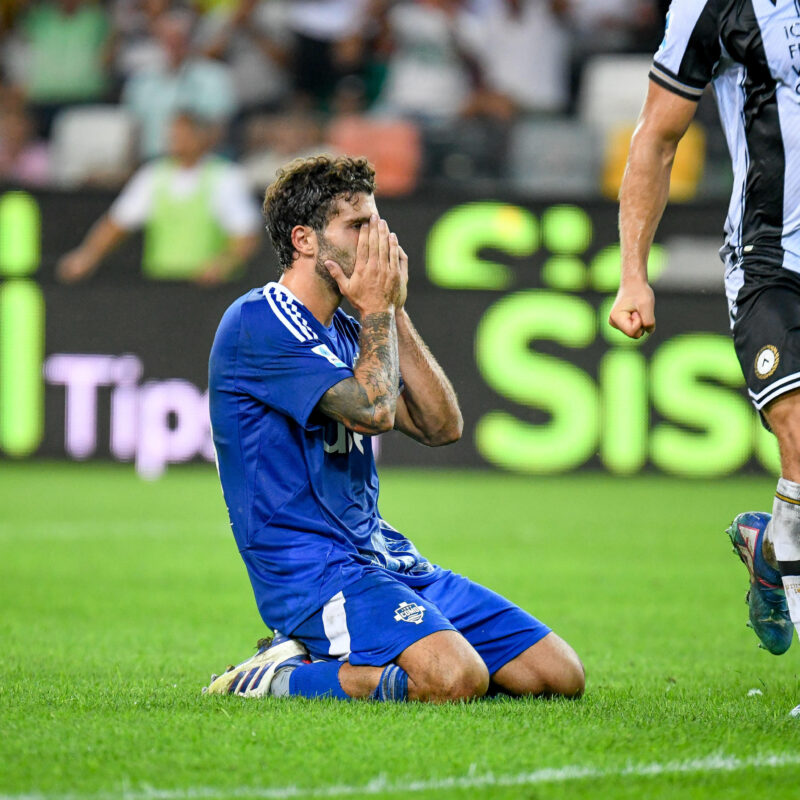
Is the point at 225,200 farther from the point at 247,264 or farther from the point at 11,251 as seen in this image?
the point at 11,251

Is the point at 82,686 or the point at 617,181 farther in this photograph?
the point at 617,181

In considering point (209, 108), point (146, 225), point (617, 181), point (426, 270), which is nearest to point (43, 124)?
point (209, 108)

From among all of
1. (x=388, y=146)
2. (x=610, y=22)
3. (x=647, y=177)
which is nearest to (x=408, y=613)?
(x=647, y=177)

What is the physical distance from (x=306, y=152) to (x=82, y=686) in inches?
386

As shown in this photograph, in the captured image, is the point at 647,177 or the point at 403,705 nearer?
the point at 403,705

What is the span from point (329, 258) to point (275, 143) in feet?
31.9

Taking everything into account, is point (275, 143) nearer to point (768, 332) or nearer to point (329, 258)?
point (329, 258)

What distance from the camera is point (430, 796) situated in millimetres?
2875

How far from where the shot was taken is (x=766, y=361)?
151 inches

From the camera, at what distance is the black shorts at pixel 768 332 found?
378cm

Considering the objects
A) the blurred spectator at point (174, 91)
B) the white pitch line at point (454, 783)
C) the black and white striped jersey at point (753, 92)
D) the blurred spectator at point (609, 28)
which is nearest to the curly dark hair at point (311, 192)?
the black and white striped jersey at point (753, 92)

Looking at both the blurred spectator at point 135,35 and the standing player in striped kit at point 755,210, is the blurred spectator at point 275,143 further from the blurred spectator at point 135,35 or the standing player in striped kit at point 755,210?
the standing player in striped kit at point 755,210

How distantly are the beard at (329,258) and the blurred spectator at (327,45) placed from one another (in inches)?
441

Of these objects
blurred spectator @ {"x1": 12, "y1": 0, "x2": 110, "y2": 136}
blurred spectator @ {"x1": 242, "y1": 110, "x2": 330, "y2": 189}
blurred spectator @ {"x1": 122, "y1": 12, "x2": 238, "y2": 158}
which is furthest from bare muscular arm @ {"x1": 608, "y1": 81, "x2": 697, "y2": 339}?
blurred spectator @ {"x1": 12, "y1": 0, "x2": 110, "y2": 136}
